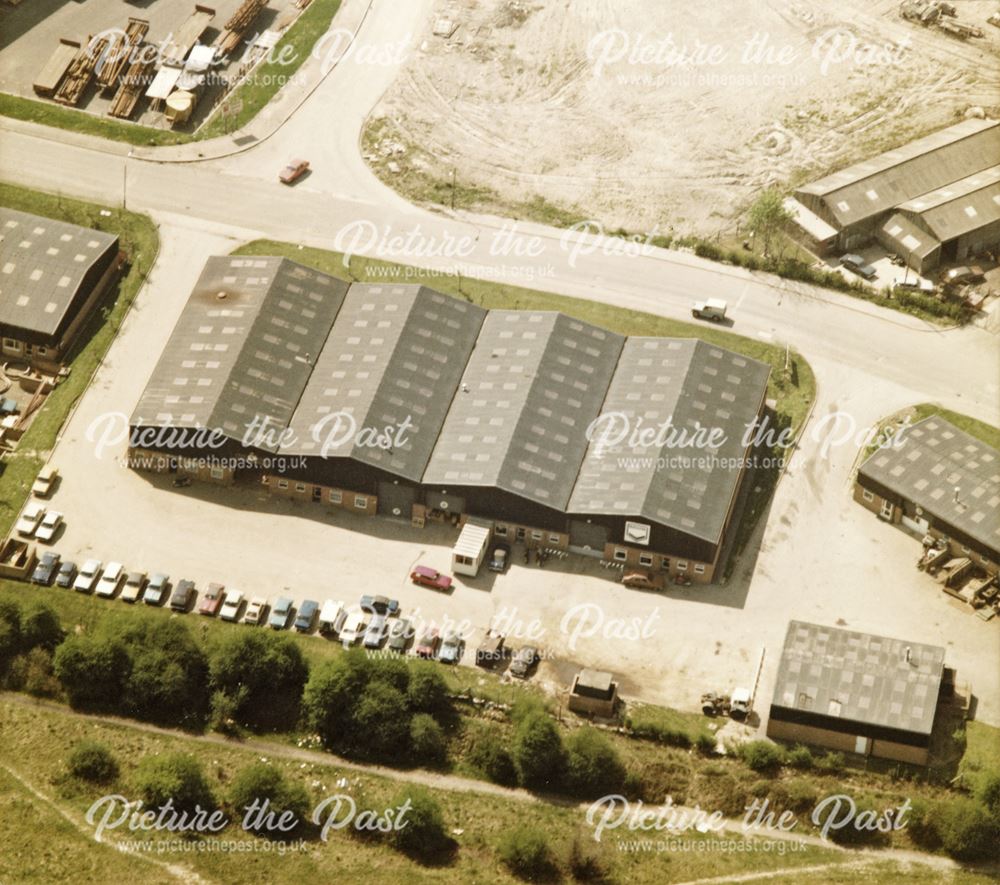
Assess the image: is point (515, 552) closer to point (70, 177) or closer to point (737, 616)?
point (737, 616)

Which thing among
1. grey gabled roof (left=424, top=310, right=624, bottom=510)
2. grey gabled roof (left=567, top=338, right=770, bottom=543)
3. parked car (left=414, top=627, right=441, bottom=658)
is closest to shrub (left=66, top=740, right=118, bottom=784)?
parked car (left=414, top=627, right=441, bottom=658)

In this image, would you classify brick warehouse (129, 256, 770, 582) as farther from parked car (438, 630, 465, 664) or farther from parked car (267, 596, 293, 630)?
parked car (267, 596, 293, 630)

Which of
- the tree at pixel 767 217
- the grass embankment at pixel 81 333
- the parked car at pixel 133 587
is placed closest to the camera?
the parked car at pixel 133 587

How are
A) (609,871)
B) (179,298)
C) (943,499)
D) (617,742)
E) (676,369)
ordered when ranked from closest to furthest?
1. (609,871)
2. (617,742)
3. (943,499)
4. (676,369)
5. (179,298)

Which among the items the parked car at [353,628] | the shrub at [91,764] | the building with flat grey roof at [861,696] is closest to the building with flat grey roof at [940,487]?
the building with flat grey roof at [861,696]

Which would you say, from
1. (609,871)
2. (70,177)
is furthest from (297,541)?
(70,177)

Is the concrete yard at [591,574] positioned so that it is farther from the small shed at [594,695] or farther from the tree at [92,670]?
the tree at [92,670]
